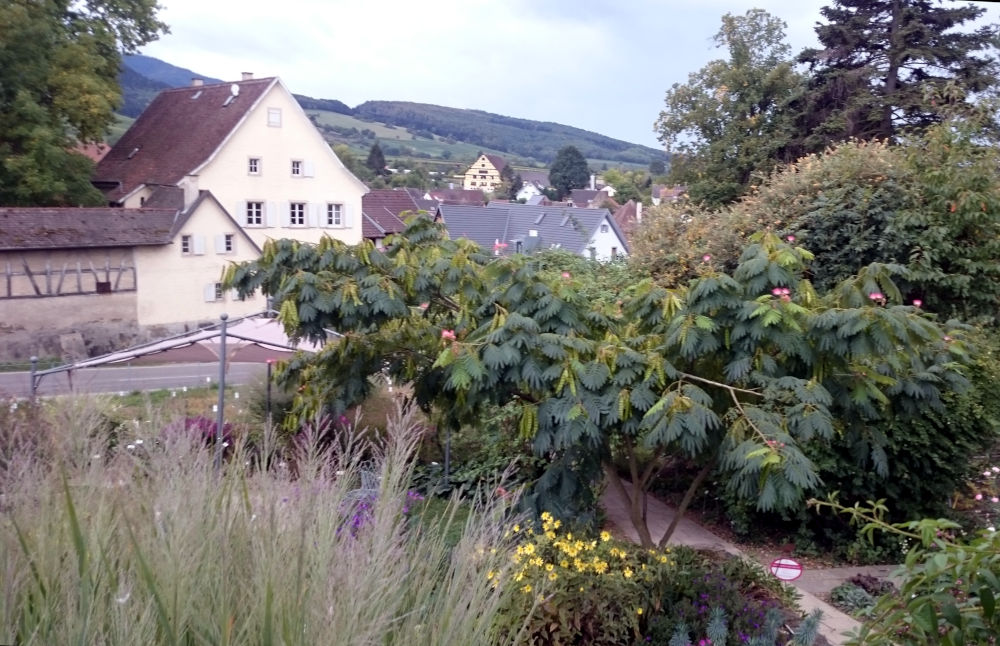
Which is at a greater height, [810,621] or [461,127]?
[461,127]

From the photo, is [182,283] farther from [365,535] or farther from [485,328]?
[365,535]

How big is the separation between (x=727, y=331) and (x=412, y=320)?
187 centimetres

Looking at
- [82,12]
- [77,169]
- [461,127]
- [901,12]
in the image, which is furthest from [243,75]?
[461,127]

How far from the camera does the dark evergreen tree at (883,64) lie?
20812 mm

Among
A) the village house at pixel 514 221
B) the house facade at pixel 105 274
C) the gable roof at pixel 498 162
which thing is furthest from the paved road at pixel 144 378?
the gable roof at pixel 498 162

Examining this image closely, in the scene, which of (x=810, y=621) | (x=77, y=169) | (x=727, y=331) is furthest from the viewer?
(x=77, y=169)

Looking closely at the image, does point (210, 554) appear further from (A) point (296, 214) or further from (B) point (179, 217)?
(A) point (296, 214)

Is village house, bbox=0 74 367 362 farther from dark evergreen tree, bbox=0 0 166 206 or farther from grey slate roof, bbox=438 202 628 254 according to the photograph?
grey slate roof, bbox=438 202 628 254

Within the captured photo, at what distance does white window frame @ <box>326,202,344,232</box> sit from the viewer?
36.1 metres

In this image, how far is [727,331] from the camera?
4.43 meters

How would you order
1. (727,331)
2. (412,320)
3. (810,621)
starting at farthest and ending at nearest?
(412,320), (810,621), (727,331)

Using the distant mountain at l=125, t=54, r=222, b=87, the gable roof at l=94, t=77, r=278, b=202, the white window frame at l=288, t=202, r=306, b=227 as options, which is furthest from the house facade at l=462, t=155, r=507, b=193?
the white window frame at l=288, t=202, r=306, b=227

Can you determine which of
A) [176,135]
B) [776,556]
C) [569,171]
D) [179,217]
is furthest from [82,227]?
[569,171]

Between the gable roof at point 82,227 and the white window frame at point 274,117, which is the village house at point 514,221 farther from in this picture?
the gable roof at point 82,227
